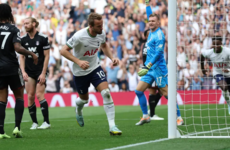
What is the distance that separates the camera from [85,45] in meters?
7.56

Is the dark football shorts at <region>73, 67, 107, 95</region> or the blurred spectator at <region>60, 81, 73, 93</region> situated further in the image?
the blurred spectator at <region>60, 81, 73, 93</region>

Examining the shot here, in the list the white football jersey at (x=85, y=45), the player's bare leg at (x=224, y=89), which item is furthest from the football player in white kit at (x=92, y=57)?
the player's bare leg at (x=224, y=89)

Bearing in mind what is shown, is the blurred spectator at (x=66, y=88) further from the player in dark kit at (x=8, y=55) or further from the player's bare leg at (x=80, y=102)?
the player in dark kit at (x=8, y=55)

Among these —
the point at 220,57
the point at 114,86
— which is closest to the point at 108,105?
the point at 220,57

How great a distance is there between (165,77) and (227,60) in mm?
2791

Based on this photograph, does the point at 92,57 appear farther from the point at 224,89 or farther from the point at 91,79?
the point at 224,89

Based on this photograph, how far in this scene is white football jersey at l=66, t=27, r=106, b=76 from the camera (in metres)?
7.45

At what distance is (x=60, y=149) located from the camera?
5.73m

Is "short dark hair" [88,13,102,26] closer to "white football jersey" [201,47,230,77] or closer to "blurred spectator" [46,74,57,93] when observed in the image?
"white football jersey" [201,47,230,77]

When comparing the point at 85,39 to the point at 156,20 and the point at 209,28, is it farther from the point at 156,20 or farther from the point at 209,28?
the point at 209,28

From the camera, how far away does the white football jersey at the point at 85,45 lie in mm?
7449

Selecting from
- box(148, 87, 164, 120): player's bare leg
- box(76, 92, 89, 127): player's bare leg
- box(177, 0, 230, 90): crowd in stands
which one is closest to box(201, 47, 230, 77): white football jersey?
box(177, 0, 230, 90): crowd in stands

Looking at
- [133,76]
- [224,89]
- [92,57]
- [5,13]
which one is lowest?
[133,76]

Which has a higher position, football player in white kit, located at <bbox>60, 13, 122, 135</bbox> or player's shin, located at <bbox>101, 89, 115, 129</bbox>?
football player in white kit, located at <bbox>60, 13, 122, 135</bbox>
